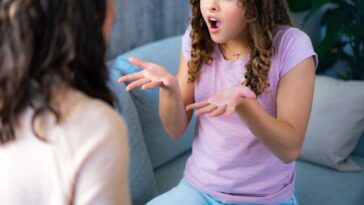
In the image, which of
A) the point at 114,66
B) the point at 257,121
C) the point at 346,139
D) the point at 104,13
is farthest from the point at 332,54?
the point at 104,13

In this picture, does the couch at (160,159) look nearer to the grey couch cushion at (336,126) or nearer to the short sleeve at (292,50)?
the grey couch cushion at (336,126)

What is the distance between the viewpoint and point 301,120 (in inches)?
46.2

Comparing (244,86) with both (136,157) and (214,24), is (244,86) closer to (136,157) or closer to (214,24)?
(214,24)

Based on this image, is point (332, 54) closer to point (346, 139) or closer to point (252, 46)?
point (346, 139)

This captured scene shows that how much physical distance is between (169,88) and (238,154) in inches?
10.8

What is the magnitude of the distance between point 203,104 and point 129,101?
0.65 metres

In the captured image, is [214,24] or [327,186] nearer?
[214,24]

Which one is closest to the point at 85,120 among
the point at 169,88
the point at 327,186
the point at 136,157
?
the point at 169,88

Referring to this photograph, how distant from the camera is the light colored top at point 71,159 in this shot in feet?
2.27

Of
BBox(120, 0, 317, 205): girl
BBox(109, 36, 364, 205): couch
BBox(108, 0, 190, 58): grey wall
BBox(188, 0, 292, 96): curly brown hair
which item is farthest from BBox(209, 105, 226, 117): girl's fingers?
BBox(108, 0, 190, 58): grey wall

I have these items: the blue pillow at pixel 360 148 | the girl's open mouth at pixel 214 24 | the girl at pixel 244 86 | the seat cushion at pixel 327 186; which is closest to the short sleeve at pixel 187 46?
the girl at pixel 244 86

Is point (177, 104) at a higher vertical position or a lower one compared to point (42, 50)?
lower

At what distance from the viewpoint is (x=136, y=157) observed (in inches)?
64.2

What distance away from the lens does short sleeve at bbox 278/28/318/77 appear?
1175 millimetres
